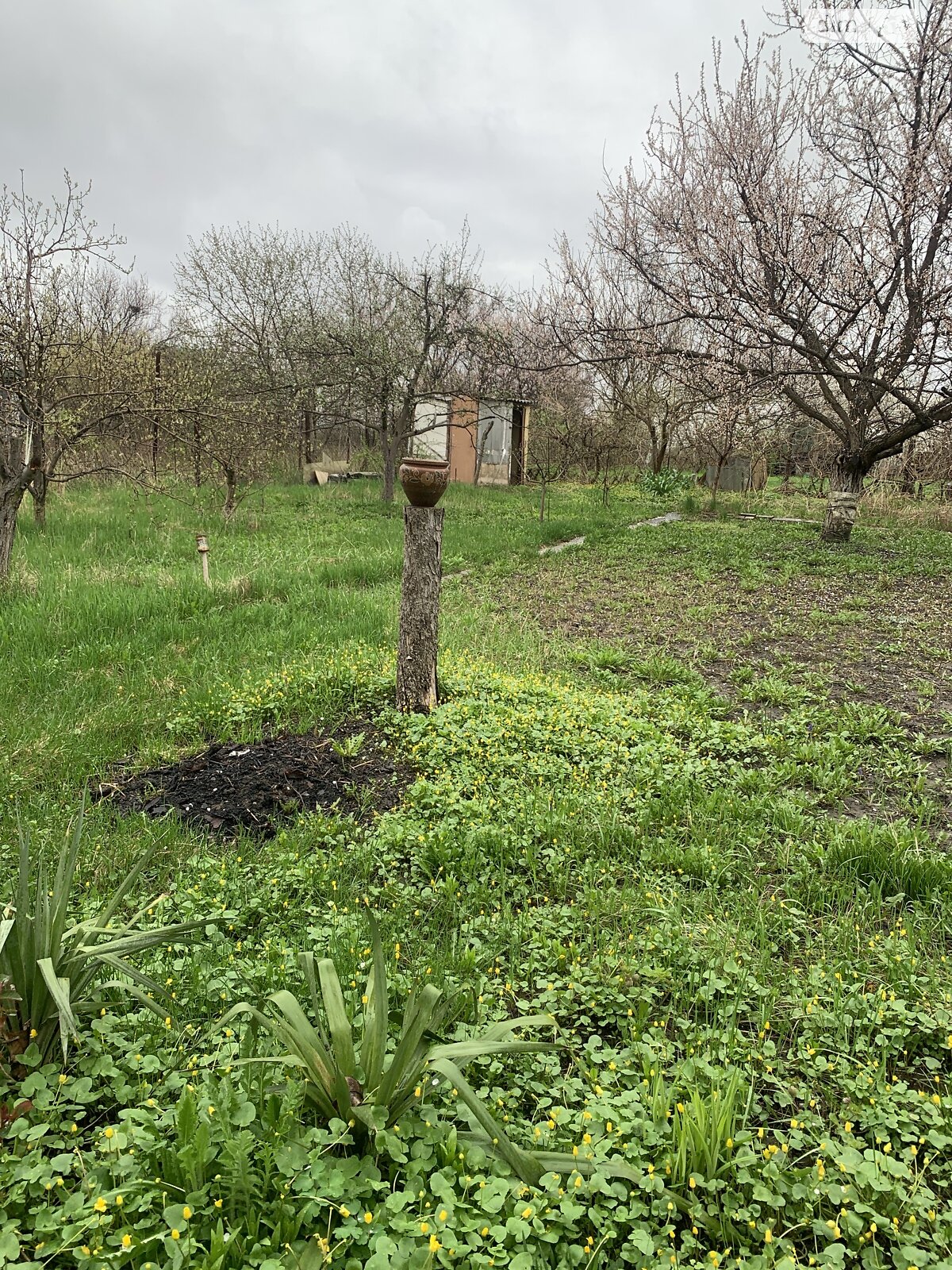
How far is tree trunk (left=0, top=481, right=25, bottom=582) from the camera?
22.0 ft

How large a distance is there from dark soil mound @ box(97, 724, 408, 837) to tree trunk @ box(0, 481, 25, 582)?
4207mm

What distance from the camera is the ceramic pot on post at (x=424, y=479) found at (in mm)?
4219

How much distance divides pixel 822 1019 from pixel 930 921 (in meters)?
0.83

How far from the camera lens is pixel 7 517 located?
6.79 meters

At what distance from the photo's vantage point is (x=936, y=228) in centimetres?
917

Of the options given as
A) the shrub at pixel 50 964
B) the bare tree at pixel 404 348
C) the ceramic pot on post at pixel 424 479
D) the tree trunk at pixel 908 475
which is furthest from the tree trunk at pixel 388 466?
the shrub at pixel 50 964

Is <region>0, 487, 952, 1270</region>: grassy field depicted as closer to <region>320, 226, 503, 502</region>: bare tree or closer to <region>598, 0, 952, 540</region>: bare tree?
<region>598, 0, 952, 540</region>: bare tree

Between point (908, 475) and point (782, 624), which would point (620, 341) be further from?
point (908, 475)

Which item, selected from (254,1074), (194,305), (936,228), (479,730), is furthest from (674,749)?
(194,305)

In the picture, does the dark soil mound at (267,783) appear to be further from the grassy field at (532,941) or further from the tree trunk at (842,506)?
the tree trunk at (842,506)

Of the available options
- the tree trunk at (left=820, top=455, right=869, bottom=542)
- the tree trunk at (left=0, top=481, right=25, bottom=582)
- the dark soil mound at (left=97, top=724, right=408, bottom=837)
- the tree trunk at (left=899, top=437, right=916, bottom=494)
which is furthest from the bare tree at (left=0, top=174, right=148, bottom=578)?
the tree trunk at (left=899, top=437, right=916, bottom=494)

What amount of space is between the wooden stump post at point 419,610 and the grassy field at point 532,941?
10.4 inches

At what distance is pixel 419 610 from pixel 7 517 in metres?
4.93

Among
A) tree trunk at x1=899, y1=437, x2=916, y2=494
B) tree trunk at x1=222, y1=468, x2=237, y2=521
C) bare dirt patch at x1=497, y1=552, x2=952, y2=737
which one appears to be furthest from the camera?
tree trunk at x1=899, y1=437, x2=916, y2=494
